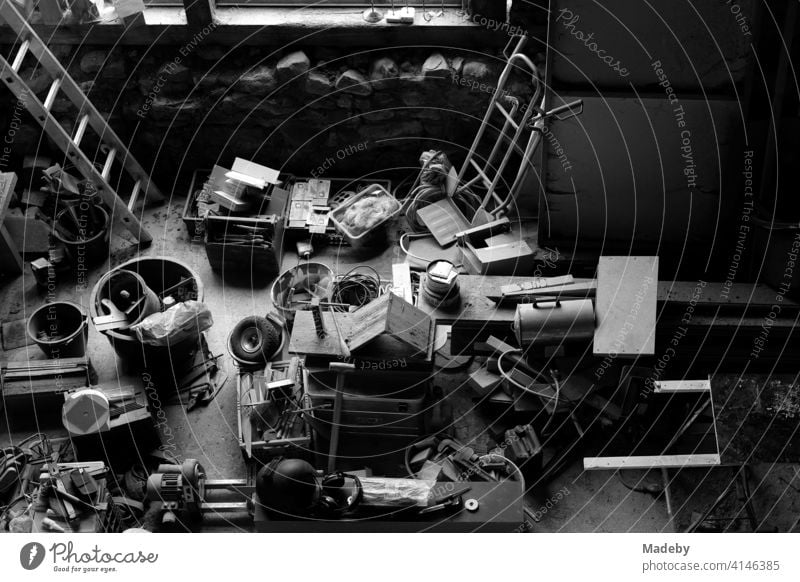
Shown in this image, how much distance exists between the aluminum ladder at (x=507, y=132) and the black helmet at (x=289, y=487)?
3.01 m

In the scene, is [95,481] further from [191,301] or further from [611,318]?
[611,318]

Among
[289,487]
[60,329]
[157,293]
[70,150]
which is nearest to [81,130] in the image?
[70,150]

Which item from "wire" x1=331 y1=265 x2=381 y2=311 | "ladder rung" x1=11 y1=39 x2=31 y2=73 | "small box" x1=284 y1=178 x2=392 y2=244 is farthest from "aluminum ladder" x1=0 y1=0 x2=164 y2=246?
"wire" x1=331 y1=265 x2=381 y2=311

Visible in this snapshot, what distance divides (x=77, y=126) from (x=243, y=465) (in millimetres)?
3692

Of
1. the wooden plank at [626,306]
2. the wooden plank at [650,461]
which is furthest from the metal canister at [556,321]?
the wooden plank at [650,461]

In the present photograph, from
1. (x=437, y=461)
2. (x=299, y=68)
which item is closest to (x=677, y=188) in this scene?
(x=437, y=461)

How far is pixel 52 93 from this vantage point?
8297 mm

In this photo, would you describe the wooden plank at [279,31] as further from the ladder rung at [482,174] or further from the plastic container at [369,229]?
the plastic container at [369,229]

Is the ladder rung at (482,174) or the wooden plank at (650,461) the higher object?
the ladder rung at (482,174)

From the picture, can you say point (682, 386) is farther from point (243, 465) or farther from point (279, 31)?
point (279, 31)

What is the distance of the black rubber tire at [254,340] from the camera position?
7.75 m

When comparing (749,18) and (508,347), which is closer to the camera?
(749,18)

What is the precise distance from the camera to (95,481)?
22.6 ft

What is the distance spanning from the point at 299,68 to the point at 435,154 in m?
1.46
